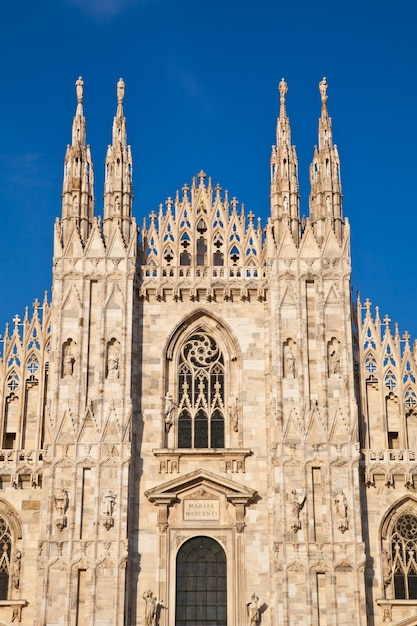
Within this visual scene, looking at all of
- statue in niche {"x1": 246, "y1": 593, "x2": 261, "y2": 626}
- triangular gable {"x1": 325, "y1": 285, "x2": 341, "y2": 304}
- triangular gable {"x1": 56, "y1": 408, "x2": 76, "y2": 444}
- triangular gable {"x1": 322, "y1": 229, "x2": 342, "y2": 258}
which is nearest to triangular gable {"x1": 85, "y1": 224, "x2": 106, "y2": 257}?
triangular gable {"x1": 56, "y1": 408, "x2": 76, "y2": 444}

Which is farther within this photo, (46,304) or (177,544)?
(46,304)

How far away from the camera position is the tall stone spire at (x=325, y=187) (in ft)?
97.8

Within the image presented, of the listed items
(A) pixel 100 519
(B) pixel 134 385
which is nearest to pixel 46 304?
(B) pixel 134 385

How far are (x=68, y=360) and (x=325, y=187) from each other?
27.7 ft

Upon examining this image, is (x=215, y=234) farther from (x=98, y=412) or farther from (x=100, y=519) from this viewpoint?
(x=100, y=519)

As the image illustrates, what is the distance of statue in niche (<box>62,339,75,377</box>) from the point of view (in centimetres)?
2820

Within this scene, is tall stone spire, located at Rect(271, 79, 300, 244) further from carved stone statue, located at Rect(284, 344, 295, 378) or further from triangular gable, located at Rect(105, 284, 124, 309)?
triangular gable, located at Rect(105, 284, 124, 309)

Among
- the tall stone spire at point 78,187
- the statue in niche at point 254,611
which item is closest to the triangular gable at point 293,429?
the statue in niche at point 254,611

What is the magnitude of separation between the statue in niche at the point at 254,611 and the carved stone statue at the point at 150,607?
224 centimetres

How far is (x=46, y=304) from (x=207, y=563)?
26.5 feet

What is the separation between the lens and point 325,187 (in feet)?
99.0

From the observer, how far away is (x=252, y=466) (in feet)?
91.7

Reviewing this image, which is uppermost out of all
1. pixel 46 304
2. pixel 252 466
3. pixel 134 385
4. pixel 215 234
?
pixel 215 234

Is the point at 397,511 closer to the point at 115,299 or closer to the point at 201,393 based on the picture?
the point at 201,393
